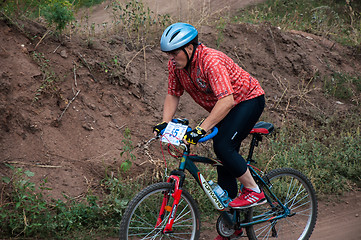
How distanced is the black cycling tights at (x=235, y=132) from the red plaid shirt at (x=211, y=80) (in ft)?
0.30

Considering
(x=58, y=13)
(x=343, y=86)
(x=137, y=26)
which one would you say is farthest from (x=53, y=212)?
(x=343, y=86)

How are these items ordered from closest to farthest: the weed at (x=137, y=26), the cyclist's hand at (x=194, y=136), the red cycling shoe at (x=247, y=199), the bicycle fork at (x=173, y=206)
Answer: the cyclist's hand at (x=194, y=136), the bicycle fork at (x=173, y=206), the red cycling shoe at (x=247, y=199), the weed at (x=137, y=26)

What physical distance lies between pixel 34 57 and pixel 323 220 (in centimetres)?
465

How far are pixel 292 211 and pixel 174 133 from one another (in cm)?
198

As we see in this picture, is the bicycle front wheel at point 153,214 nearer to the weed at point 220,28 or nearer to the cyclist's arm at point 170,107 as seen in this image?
the cyclist's arm at point 170,107

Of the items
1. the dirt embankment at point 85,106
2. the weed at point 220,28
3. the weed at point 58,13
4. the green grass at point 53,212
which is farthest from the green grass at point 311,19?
the green grass at point 53,212

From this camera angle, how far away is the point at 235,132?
3.99m

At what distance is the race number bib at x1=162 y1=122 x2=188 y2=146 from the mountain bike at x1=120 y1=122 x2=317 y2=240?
0.10 metres

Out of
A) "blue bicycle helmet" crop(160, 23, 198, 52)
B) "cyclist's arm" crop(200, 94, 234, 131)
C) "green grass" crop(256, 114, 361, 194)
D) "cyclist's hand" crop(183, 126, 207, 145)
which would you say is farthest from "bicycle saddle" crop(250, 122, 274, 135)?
"green grass" crop(256, 114, 361, 194)

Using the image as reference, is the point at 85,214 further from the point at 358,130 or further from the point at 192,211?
the point at 358,130

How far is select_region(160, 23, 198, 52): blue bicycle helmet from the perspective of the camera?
3.74m

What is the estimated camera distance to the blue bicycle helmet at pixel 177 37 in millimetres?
3736

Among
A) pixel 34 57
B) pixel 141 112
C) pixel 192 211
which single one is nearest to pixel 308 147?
pixel 141 112

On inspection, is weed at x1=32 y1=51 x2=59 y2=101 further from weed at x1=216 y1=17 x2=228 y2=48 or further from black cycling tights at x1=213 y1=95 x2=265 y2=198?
weed at x1=216 y1=17 x2=228 y2=48
